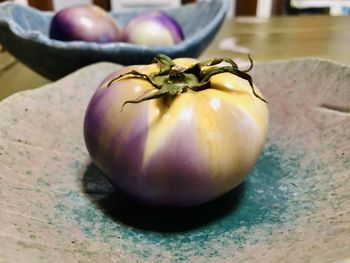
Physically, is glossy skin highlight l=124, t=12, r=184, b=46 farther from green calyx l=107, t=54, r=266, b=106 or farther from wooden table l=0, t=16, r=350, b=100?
green calyx l=107, t=54, r=266, b=106

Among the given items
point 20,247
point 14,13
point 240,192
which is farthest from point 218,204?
point 14,13

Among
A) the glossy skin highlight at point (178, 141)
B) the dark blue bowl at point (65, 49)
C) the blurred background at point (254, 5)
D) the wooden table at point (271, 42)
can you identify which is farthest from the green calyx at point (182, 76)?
the blurred background at point (254, 5)

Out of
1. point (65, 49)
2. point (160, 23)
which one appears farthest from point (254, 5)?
point (65, 49)

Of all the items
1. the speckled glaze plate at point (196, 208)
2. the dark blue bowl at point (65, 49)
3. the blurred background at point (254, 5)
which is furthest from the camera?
the blurred background at point (254, 5)

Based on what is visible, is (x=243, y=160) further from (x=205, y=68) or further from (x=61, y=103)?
(x=61, y=103)

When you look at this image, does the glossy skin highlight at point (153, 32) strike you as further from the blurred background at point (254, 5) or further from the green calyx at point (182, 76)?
the blurred background at point (254, 5)

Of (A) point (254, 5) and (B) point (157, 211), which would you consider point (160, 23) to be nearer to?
(B) point (157, 211)
